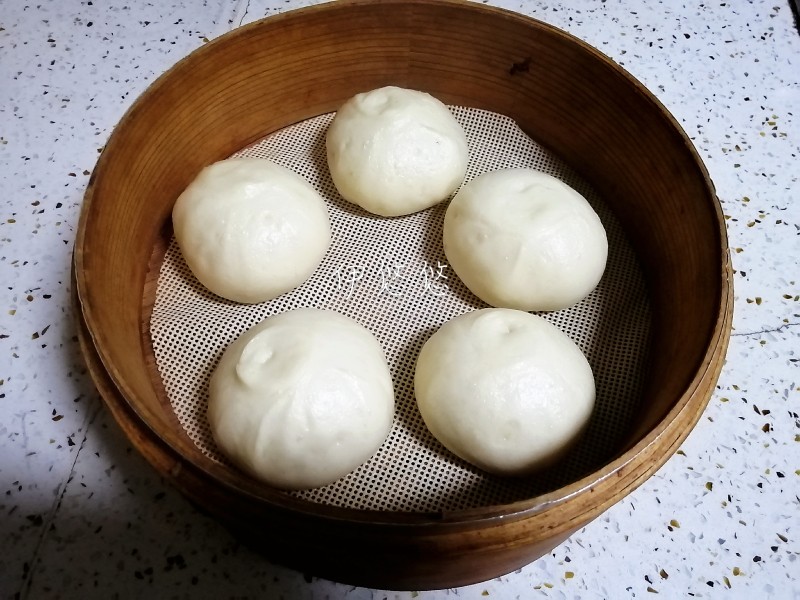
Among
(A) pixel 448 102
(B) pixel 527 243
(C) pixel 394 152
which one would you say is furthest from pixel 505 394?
(A) pixel 448 102

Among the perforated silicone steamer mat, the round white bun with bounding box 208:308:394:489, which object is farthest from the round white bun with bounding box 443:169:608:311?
the round white bun with bounding box 208:308:394:489

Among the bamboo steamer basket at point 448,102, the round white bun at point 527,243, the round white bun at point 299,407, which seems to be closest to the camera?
the bamboo steamer basket at point 448,102

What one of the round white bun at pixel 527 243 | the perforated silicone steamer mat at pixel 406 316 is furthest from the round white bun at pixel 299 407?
the round white bun at pixel 527 243

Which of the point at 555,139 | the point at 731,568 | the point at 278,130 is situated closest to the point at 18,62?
the point at 278,130

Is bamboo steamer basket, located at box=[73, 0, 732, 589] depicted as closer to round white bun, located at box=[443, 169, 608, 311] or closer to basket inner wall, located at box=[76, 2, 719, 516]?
basket inner wall, located at box=[76, 2, 719, 516]

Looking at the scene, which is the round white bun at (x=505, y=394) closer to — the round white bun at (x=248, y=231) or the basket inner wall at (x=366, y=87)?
the basket inner wall at (x=366, y=87)
